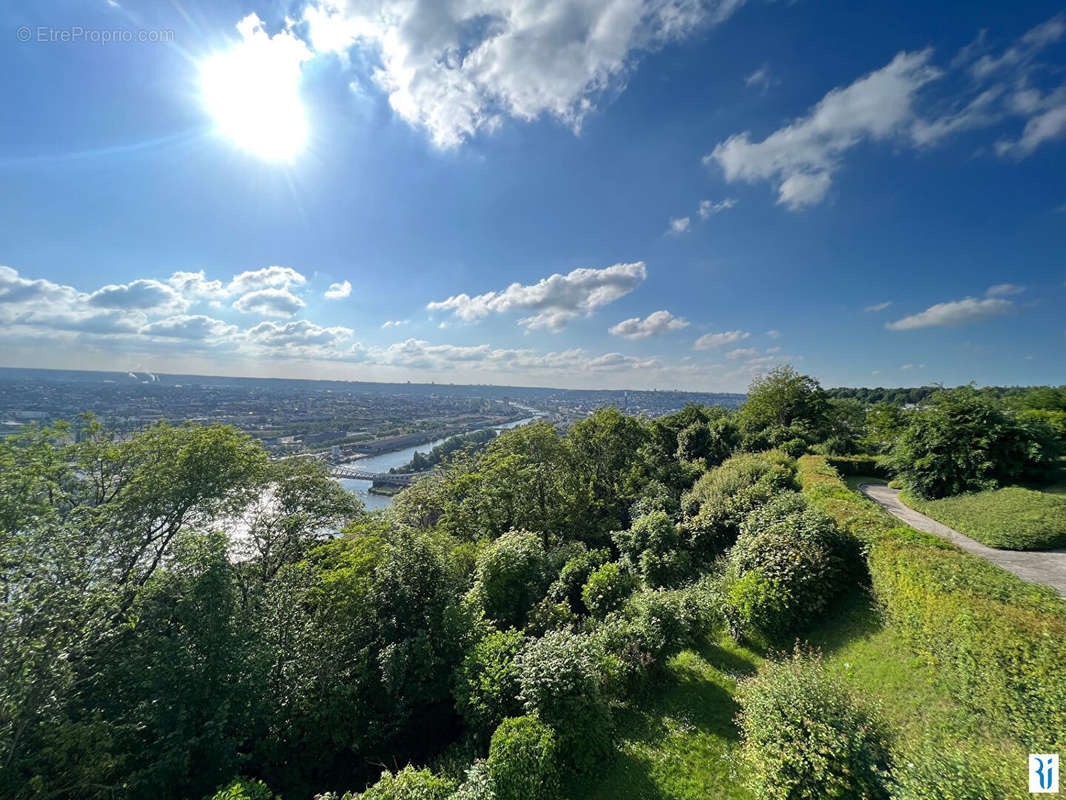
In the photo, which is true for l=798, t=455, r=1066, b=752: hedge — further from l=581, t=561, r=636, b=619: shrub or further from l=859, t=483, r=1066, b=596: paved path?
l=581, t=561, r=636, b=619: shrub

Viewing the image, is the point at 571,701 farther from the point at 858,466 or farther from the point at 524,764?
the point at 858,466

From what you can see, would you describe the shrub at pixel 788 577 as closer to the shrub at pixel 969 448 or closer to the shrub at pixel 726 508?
the shrub at pixel 726 508

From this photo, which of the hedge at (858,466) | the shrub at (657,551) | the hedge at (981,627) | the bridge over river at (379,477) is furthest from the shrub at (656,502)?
the bridge over river at (379,477)

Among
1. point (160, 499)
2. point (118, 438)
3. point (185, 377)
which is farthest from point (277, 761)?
point (185, 377)

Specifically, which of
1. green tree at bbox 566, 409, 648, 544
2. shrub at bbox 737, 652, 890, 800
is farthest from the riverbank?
shrub at bbox 737, 652, 890, 800

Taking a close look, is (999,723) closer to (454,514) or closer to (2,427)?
(454,514)
